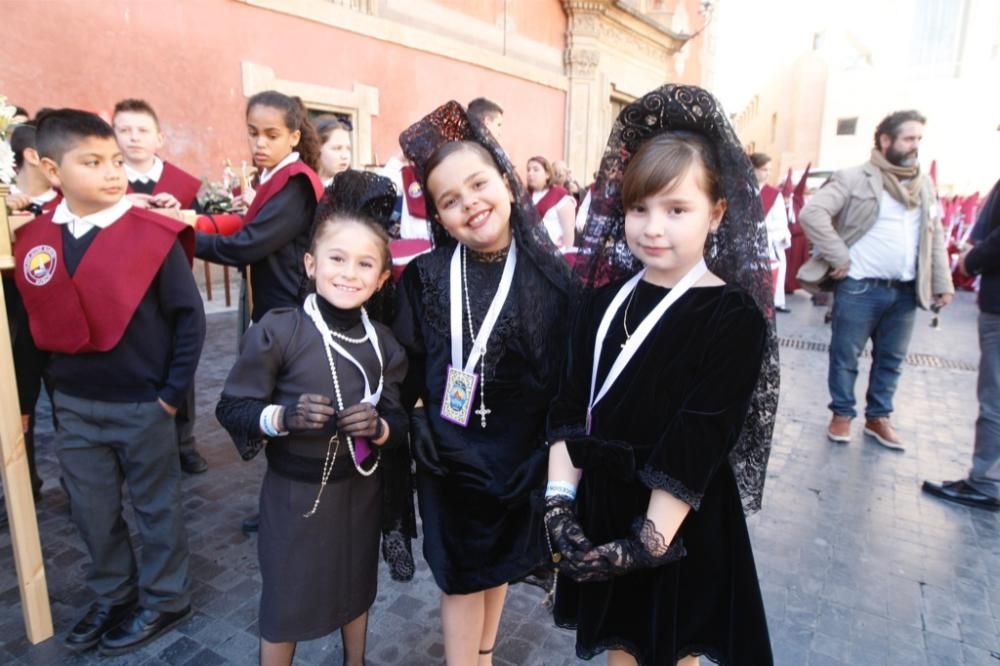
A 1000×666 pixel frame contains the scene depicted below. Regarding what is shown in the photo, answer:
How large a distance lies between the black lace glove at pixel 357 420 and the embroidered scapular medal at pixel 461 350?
0.27m

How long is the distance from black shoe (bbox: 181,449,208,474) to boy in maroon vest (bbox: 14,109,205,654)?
1.50 meters

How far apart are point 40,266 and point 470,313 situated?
1.61m

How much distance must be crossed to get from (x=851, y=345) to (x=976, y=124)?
119 ft

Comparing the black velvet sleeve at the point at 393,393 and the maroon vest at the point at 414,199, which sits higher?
the maroon vest at the point at 414,199

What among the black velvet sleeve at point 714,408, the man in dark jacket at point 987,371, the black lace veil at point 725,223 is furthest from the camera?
the man in dark jacket at point 987,371

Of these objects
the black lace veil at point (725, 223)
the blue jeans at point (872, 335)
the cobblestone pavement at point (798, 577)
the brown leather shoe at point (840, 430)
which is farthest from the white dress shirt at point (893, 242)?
the black lace veil at point (725, 223)

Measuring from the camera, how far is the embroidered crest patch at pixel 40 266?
7.38ft

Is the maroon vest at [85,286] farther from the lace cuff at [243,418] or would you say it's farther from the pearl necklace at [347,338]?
the pearl necklace at [347,338]

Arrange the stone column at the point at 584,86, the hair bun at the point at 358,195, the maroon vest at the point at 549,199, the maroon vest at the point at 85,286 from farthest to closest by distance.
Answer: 1. the stone column at the point at 584,86
2. the maroon vest at the point at 549,199
3. the maroon vest at the point at 85,286
4. the hair bun at the point at 358,195

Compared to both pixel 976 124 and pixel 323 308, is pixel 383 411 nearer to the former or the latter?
pixel 323 308

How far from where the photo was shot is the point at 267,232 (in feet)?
9.40

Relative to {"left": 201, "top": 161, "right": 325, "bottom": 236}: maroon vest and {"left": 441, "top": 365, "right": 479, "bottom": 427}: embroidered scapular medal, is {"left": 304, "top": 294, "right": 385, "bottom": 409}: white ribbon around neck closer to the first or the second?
{"left": 441, "top": 365, "right": 479, "bottom": 427}: embroidered scapular medal

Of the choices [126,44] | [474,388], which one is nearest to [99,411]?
[474,388]

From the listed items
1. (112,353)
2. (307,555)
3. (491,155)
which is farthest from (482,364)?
(112,353)
